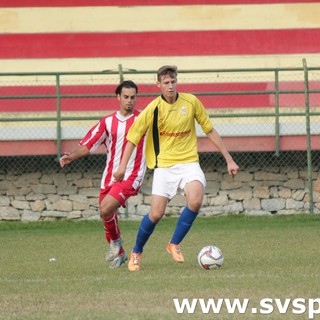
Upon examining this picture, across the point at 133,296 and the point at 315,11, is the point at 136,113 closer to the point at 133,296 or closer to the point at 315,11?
the point at 133,296

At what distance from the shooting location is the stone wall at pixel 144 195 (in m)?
21.4

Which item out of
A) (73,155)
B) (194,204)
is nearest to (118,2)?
(73,155)

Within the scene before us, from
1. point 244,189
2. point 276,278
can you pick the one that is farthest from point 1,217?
point 276,278

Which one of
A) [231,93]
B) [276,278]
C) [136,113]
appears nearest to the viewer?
[276,278]

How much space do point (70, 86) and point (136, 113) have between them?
8.60 meters

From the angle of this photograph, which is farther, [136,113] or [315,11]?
[315,11]

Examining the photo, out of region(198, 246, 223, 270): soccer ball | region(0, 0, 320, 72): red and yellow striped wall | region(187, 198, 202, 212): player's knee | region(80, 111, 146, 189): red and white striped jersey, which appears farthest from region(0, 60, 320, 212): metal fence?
region(198, 246, 223, 270): soccer ball

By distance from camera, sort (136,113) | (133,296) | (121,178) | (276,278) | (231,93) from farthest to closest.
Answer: (231,93) < (136,113) < (121,178) < (276,278) < (133,296)

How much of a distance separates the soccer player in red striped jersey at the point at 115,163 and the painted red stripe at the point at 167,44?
341 inches

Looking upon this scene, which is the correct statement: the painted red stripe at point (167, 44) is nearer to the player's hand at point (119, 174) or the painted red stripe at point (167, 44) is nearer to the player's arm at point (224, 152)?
the player's arm at point (224, 152)

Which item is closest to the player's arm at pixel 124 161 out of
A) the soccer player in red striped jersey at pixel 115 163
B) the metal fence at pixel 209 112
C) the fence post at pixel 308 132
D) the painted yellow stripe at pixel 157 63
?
the soccer player in red striped jersey at pixel 115 163

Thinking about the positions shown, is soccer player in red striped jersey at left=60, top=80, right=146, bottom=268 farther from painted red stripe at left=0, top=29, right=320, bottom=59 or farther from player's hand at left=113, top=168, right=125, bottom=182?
painted red stripe at left=0, top=29, right=320, bottom=59

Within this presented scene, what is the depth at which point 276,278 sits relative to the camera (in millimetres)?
10719

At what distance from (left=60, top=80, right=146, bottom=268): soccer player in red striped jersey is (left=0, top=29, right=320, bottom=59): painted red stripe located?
8666 mm
